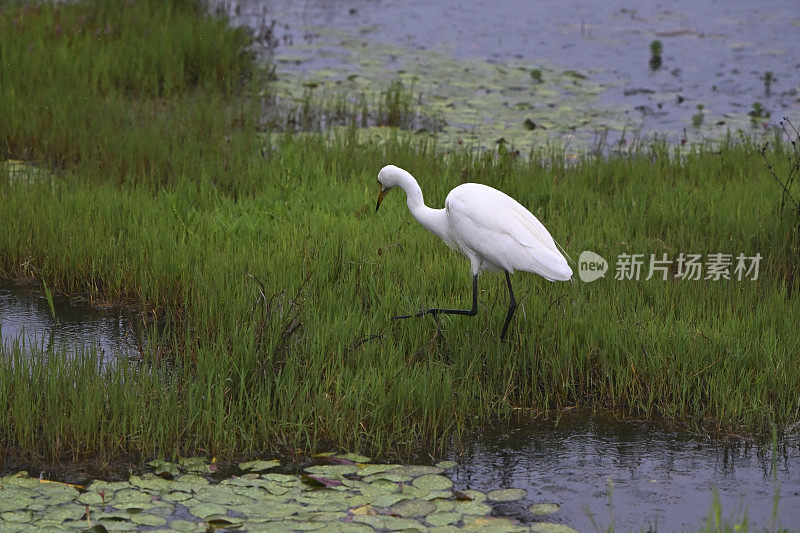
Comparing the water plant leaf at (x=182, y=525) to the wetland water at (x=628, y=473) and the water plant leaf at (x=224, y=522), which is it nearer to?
the water plant leaf at (x=224, y=522)

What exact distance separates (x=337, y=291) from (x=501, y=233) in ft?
3.53

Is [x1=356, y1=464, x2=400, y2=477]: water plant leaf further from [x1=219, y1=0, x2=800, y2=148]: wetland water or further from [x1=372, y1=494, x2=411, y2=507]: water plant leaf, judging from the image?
[x1=219, y1=0, x2=800, y2=148]: wetland water

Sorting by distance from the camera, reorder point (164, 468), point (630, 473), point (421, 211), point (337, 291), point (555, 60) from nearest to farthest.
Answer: point (164, 468), point (630, 473), point (421, 211), point (337, 291), point (555, 60)

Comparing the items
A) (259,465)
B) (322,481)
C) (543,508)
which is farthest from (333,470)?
(543,508)

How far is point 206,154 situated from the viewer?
757 centimetres

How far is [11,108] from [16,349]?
4.46m

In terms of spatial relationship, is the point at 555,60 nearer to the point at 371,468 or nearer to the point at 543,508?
the point at 371,468

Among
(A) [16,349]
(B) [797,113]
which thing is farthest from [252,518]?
(B) [797,113]

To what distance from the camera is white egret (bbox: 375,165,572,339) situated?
14.9 ft

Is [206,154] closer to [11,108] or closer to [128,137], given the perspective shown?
[128,137]


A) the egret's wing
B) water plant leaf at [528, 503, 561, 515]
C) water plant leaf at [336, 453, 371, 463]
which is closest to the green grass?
water plant leaf at [336, 453, 371, 463]

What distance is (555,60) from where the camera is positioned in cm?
1158

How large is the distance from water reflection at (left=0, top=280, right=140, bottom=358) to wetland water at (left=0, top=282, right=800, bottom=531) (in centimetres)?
44

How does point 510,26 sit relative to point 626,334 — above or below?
above
